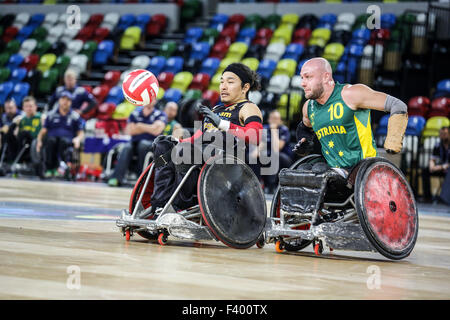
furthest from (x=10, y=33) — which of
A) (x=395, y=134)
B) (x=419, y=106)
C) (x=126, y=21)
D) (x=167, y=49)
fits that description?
(x=395, y=134)

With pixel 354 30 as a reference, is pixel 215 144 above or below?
below

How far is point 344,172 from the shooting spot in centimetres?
502

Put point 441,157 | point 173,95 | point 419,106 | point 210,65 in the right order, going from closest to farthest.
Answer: point 441,157 < point 419,106 < point 173,95 < point 210,65

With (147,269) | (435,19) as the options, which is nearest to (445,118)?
(435,19)

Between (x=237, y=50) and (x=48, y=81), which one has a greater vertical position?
(x=237, y=50)

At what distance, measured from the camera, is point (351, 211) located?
506cm

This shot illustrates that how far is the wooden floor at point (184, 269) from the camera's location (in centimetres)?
326

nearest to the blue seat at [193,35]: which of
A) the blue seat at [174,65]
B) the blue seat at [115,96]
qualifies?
the blue seat at [174,65]

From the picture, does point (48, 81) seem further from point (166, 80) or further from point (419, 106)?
point (419, 106)

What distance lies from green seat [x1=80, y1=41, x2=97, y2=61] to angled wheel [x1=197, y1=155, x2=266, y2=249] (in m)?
16.5

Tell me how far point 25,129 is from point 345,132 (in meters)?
11.6

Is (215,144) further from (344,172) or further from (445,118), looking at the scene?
(445,118)

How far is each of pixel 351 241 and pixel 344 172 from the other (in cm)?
48

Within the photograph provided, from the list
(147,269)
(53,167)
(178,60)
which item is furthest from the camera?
(178,60)
